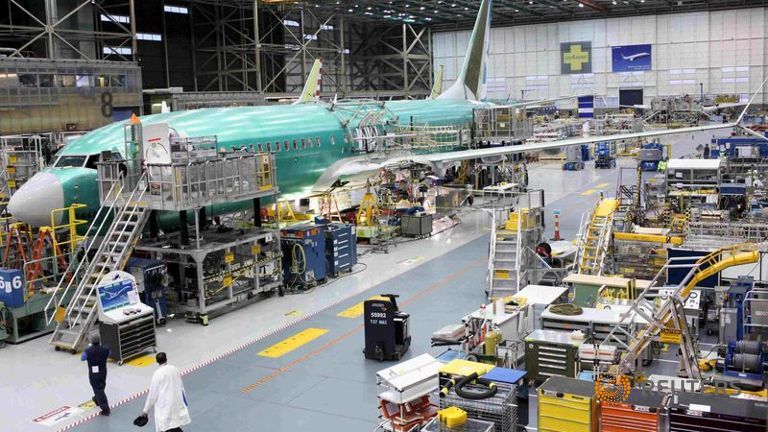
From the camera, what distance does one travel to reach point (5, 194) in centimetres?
2406

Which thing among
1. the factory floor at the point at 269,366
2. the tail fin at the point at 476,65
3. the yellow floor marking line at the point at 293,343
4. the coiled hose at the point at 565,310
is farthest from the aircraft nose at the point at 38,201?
the tail fin at the point at 476,65

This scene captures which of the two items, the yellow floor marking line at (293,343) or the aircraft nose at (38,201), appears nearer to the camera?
the yellow floor marking line at (293,343)

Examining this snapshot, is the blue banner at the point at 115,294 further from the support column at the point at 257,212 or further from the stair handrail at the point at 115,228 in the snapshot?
the support column at the point at 257,212

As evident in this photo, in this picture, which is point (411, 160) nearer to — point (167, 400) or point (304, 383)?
point (304, 383)

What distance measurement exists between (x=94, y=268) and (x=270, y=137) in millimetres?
7725

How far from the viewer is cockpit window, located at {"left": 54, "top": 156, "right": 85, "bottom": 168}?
18873 mm

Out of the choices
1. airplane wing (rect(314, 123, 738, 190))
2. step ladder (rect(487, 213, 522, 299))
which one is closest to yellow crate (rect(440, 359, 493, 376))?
step ladder (rect(487, 213, 522, 299))

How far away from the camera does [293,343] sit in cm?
1617

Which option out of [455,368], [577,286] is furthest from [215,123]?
[455,368]

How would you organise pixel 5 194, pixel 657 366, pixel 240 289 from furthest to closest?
pixel 5 194 → pixel 240 289 → pixel 657 366

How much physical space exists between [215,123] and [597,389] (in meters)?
15.3

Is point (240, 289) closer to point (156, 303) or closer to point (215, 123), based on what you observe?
point (156, 303)

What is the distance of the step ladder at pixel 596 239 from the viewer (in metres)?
18.9

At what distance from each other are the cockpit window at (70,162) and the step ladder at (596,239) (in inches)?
517
